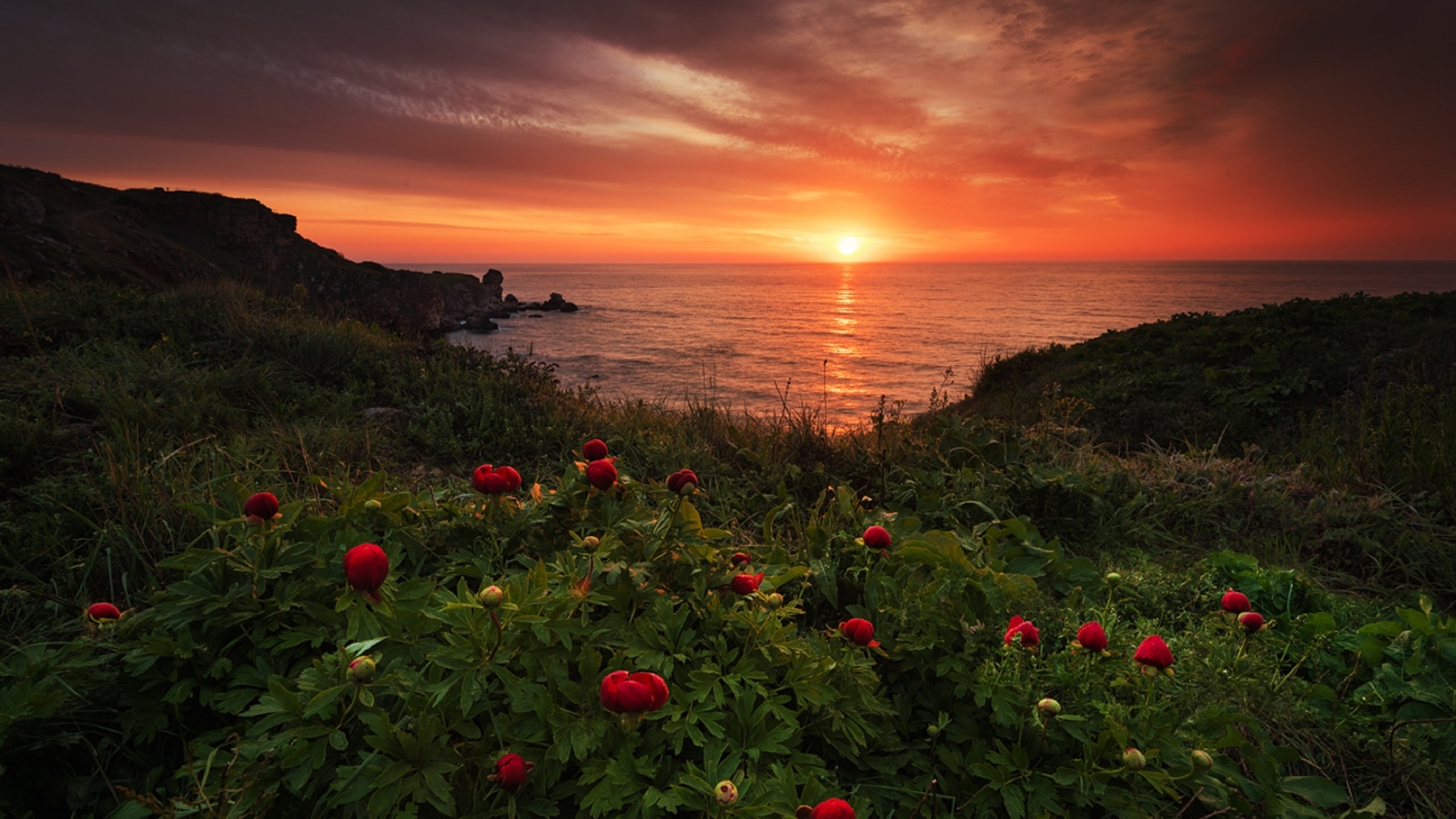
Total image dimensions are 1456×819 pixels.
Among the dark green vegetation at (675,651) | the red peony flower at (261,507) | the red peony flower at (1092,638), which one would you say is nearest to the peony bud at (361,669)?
the dark green vegetation at (675,651)

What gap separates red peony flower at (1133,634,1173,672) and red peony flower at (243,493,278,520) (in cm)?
230

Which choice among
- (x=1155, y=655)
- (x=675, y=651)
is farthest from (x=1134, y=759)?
(x=675, y=651)

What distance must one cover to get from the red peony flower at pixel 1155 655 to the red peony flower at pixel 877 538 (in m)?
0.86

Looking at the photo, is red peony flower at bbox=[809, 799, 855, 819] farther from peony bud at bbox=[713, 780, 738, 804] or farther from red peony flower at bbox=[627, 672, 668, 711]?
red peony flower at bbox=[627, 672, 668, 711]

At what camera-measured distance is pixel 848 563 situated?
8.92 ft

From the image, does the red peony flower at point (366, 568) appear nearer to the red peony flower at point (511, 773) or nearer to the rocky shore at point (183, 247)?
the red peony flower at point (511, 773)

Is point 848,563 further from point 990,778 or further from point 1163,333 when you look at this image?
point 1163,333

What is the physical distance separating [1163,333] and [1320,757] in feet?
47.3

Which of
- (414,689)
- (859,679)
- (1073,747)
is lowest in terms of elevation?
(1073,747)

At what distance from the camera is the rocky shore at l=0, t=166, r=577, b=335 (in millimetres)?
25391

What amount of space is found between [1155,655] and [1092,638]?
14cm

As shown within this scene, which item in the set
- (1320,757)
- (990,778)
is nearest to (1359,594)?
(1320,757)

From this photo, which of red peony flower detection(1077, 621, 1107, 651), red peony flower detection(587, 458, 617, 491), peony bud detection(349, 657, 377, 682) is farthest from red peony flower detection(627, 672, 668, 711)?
red peony flower detection(1077, 621, 1107, 651)

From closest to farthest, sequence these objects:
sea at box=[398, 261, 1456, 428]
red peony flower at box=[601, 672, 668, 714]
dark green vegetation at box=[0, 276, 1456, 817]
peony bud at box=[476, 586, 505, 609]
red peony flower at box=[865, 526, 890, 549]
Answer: red peony flower at box=[601, 672, 668, 714], peony bud at box=[476, 586, 505, 609], dark green vegetation at box=[0, 276, 1456, 817], red peony flower at box=[865, 526, 890, 549], sea at box=[398, 261, 1456, 428]
